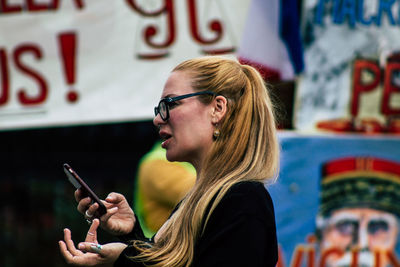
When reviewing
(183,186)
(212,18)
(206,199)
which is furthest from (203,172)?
(212,18)

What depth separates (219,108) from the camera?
1894 mm

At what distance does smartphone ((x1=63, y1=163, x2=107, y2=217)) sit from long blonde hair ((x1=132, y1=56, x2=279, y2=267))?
0.45ft

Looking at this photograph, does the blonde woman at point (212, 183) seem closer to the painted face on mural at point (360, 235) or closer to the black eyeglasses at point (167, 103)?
the black eyeglasses at point (167, 103)

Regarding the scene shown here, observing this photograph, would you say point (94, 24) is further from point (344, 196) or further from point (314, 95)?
point (344, 196)

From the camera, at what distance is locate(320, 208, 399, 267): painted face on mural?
446 centimetres

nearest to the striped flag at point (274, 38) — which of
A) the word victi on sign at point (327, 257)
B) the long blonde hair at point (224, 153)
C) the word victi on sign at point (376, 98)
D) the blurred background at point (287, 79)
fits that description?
the blurred background at point (287, 79)

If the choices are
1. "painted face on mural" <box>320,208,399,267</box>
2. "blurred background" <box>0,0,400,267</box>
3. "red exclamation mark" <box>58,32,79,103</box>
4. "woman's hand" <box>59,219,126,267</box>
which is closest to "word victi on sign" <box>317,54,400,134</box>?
"blurred background" <box>0,0,400,267</box>

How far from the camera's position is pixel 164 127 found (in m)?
1.93

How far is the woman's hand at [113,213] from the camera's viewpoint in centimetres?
188

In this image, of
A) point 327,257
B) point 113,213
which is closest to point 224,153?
point 113,213

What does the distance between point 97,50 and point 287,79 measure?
1229 millimetres

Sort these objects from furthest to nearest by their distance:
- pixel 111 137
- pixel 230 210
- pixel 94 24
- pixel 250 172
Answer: pixel 111 137, pixel 94 24, pixel 250 172, pixel 230 210

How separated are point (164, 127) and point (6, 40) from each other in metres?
2.75

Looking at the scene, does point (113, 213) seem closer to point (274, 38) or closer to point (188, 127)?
point (188, 127)
